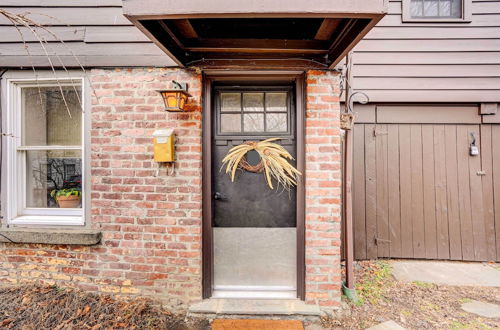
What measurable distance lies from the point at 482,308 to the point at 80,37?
15.8 ft

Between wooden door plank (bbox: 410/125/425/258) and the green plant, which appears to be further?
wooden door plank (bbox: 410/125/425/258)

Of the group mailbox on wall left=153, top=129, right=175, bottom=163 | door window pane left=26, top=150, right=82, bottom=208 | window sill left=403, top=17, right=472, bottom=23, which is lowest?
door window pane left=26, top=150, right=82, bottom=208

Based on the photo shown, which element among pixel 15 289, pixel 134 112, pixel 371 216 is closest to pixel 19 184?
pixel 15 289

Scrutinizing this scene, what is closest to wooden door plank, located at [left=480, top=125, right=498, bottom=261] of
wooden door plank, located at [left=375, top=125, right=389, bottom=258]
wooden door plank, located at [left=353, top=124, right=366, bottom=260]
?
wooden door plank, located at [left=375, top=125, right=389, bottom=258]

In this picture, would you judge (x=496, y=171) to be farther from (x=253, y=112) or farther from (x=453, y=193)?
(x=253, y=112)

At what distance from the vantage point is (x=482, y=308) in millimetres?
2613

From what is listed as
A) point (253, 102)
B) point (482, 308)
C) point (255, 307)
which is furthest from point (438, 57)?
point (255, 307)

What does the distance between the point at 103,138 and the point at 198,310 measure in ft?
6.22

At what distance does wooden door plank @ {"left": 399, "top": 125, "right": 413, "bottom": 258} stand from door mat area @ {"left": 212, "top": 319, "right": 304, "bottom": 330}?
6.59 ft

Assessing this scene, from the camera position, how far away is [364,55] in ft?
11.5

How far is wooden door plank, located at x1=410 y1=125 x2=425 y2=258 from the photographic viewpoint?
3551mm

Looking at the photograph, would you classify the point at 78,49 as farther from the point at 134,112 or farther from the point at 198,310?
the point at 198,310

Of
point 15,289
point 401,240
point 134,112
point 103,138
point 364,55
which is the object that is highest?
point 364,55

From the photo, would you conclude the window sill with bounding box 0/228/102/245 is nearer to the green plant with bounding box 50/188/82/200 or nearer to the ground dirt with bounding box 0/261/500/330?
the green plant with bounding box 50/188/82/200
